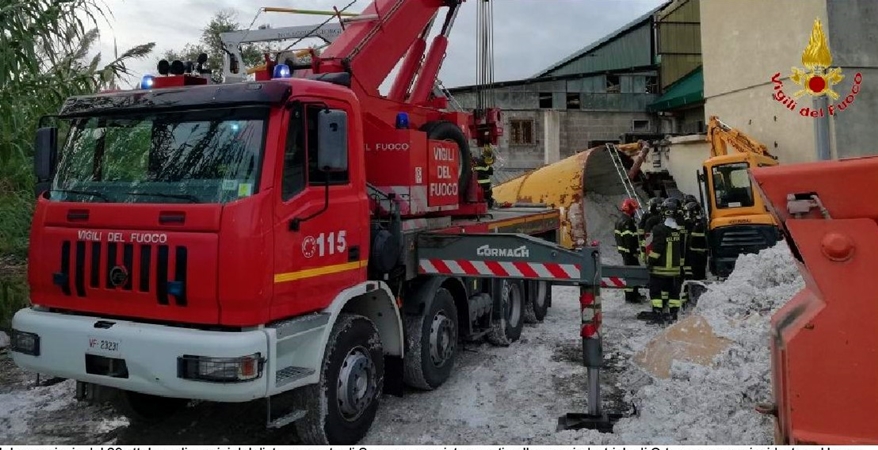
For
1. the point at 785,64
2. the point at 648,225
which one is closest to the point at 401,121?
the point at 648,225

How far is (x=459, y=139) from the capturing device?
6.56m

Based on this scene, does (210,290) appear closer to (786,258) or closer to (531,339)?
(531,339)

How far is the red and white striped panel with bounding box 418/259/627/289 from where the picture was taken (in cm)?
484

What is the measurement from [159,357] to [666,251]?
665cm

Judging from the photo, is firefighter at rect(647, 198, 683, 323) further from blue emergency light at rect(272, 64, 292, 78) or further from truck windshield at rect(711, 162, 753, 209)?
blue emergency light at rect(272, 64, 292, 78)

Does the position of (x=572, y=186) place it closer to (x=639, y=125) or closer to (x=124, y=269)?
(x=124, y=269)

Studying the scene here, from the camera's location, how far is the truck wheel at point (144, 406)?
4.63 m

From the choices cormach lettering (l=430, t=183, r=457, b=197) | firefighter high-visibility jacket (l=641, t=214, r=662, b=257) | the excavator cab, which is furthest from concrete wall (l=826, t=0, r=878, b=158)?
cormach lettering (l=430, t=183, r=457, b=197)

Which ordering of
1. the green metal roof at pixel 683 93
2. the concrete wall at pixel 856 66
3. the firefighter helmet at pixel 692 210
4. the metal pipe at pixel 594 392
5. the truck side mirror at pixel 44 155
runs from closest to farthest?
the truck side mirror at pixel 44 155
the metal pipe at pixel 594 392
the firefighter helmet at pixel 692 210
the concrete wall at pixel 856 66
the green metal roof at pixel 683 93

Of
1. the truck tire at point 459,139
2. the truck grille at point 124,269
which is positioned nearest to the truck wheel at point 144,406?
the truck grille at point 124,269

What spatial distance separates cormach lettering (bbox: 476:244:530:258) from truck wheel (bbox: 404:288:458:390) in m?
0.81

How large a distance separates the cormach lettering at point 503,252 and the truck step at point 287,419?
6.17 ft

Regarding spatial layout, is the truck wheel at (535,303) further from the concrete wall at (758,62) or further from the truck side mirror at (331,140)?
the concrete wall at (758,62)

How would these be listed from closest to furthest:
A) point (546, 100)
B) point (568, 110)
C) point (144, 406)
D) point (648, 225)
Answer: point (144, 406), point (648, 225), point (568, 110), point (546, 100)
